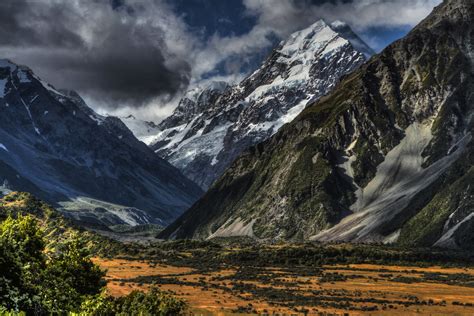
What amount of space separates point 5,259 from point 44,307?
19.7 ft

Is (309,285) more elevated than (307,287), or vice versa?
(309,285)

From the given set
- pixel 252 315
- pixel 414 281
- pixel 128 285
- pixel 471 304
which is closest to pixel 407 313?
pixel 471 304

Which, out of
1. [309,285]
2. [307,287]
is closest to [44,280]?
[307,287]

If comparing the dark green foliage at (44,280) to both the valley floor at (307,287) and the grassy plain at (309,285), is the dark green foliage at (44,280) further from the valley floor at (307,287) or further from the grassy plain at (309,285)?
the grassy plain at (309,285)

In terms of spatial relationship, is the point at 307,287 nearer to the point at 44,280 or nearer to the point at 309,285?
the point at 309,285

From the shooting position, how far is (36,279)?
52250mm

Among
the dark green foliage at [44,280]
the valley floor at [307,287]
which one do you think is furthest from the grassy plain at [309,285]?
the dark green foliage at [44,280]

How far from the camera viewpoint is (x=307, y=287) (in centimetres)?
14150

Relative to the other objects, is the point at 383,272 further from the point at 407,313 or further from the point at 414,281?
the point at 407,313

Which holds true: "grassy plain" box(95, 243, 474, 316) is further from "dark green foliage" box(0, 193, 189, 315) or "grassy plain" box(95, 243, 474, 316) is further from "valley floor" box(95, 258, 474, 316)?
"dark green foliage" box(0, 193, 189, 315)

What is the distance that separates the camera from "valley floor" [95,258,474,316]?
109750 millimetres

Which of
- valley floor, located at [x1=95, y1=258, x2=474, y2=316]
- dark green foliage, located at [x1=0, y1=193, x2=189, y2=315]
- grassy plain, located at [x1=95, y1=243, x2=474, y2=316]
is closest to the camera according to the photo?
dark green foliage, located at [x1=0, y1=193, x2=189, y2=315]

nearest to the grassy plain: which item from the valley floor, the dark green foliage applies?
the valley floor

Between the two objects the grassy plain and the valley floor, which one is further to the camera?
the grassy plain
